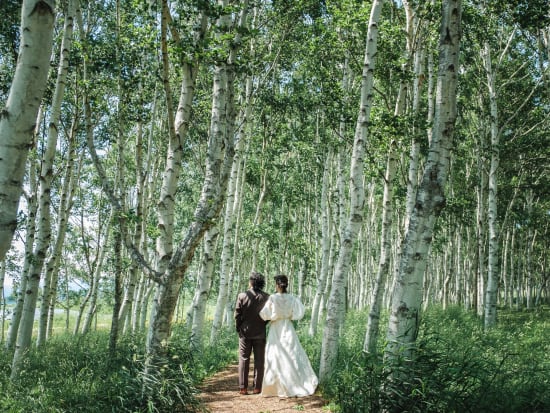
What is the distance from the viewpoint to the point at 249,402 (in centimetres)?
647

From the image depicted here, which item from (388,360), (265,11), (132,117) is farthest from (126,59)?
(265,11)

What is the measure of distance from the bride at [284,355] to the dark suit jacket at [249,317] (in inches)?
5.7

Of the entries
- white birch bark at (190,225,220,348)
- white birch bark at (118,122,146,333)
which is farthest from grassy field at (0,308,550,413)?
white birch bark at (118,122,146,333)

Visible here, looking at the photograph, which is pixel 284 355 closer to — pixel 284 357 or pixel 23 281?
pixel 284 357

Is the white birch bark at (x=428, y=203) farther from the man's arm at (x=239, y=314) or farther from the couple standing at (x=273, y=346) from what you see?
the man's arm at (x=239, y=314)

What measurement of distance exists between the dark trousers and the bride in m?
0.15

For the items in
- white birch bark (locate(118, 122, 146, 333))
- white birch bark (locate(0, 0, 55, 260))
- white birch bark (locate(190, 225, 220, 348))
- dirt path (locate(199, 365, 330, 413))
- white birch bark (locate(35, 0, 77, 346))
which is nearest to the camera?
white birch bark (locate(0, 0, 55, 260))

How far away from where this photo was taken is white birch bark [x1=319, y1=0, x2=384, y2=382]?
6965mm

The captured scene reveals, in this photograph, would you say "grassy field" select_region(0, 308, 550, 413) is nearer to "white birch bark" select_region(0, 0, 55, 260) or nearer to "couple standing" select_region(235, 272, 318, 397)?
"couple standing" select_region(235, 272, 318, 397)

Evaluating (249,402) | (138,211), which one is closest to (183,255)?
(138,211)

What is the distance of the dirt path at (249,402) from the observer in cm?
598

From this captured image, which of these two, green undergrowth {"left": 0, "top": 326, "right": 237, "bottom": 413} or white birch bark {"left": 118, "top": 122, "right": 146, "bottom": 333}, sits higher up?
white birch bark {"left": 118, "top": 122, "right": 146, "bottom": 333}

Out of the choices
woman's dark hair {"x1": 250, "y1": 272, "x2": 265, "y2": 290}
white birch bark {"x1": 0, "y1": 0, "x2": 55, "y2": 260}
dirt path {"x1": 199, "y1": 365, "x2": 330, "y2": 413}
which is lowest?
dirt path {"x1": 199, "y1": 365, "x2": 330, "y2": 413}

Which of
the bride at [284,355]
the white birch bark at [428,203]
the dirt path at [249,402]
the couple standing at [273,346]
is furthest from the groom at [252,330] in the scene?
the white birch bark at [428,203]
